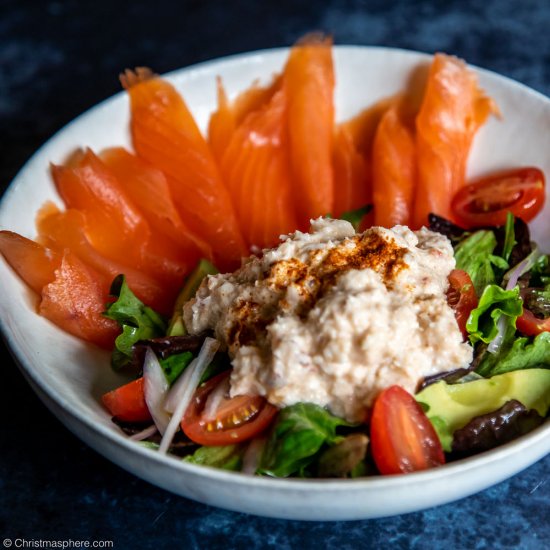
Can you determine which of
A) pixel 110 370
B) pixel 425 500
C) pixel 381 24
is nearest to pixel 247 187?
pixel 110 370

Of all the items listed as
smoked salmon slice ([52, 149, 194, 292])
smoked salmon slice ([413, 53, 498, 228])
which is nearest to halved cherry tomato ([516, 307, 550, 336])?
smoked salmon slice ([413, 53, 498, 228])

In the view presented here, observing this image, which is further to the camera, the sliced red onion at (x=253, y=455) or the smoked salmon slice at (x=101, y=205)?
the smoked salmon slice at (x=101, y=205)

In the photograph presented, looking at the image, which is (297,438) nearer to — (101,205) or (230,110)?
(101,205)

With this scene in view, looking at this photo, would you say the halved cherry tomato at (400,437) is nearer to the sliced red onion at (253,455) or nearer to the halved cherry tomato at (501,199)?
the sliced red onion at (253,455)

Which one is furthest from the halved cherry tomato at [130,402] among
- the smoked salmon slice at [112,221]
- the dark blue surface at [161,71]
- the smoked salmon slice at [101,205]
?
the smoked salmon slice at [101,205]

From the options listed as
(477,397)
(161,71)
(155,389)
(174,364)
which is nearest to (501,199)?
(477,397)

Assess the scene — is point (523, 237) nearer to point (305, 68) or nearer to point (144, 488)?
point (305, 68)

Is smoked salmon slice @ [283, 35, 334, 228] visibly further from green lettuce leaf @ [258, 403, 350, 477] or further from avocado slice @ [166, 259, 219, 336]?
green lettuce leaf @ [258, 403, 350, 477]
